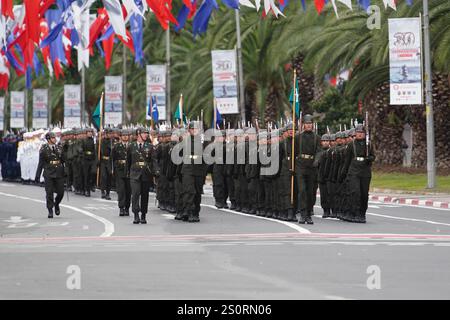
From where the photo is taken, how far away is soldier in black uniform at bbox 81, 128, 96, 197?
38.1 m

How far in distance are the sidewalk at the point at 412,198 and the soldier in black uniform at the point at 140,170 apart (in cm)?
893

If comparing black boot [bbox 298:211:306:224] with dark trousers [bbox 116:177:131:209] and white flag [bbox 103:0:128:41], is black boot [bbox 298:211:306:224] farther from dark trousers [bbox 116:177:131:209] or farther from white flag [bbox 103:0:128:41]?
white flag [bbox 103:0:128:41]

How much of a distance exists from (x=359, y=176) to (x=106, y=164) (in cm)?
1293

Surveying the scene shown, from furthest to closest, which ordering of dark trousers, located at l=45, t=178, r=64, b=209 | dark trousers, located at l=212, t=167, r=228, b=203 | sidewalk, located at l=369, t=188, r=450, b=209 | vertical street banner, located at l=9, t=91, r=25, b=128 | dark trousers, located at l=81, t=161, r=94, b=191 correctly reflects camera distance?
vertical street banner, located at l=9, t=91, r=25, b=128 < dark trousers, located at l=81, t=161, r=94, b=191 < sidewalk, located at l=369, t=188, r=450, b=209 < dark trousers, located at l=212, t=167, r=228, b=203 < dark trousers, located at l=45, t=178, r=64, b=209

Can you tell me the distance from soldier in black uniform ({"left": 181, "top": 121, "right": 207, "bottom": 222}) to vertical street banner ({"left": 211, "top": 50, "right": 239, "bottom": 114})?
2008 centimetres

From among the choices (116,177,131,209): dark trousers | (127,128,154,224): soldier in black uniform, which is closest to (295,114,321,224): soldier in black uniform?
(127,128,154,224): soldier in black uniform

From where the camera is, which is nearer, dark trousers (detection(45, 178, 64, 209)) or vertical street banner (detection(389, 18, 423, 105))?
dark trousers (detection(45, 178, 64, 209))

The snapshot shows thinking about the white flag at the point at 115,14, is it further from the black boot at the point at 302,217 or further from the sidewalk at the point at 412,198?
the sidewalk at the point at 412,198

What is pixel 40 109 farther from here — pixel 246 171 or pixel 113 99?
pixel 246 171

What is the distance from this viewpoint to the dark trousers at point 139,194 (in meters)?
24.7

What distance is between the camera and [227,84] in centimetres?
4569

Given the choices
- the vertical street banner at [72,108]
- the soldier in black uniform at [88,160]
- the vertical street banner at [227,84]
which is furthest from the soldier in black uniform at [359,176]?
the vertical street banner at [72,108]

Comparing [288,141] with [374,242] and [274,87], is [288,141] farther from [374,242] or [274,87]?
[274,87]

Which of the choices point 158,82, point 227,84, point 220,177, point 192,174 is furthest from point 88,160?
point 158,82
